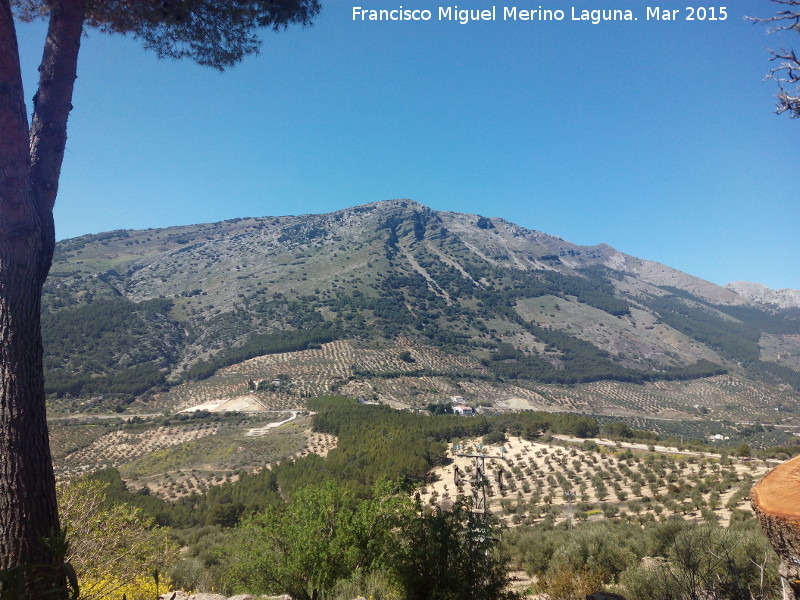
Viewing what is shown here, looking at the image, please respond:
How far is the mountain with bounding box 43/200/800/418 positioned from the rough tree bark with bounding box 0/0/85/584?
62.3 meters

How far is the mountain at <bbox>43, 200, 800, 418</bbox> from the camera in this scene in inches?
2931

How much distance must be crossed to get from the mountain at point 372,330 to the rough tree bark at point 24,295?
2453 inches

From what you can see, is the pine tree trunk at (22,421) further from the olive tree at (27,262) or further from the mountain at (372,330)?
the mountain at (372,330)

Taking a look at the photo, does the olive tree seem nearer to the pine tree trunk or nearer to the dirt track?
the pine tree trunk

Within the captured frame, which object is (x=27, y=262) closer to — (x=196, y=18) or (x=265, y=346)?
(x=196, y=18)

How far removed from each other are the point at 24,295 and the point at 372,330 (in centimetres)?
9995

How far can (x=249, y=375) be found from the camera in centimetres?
7281

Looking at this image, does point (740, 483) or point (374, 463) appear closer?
point (740, 483)

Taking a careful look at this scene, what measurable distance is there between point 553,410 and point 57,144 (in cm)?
7645

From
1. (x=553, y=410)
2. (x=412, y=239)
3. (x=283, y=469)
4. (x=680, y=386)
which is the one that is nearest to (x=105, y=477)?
(x=283, y=469)

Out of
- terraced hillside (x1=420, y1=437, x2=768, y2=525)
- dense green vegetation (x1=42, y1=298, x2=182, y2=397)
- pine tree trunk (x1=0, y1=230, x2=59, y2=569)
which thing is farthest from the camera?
dense green vegetation (x1=42, y1=298, x2=182, y2=397)

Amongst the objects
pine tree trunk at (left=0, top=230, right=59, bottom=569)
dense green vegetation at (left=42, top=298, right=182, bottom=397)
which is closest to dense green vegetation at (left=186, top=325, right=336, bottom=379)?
dense green vegetation at (left=42, top=298, right=182, bottom=397)

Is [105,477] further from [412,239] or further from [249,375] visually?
[412,239]

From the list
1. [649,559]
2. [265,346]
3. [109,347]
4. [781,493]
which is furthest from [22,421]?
[109,347]
